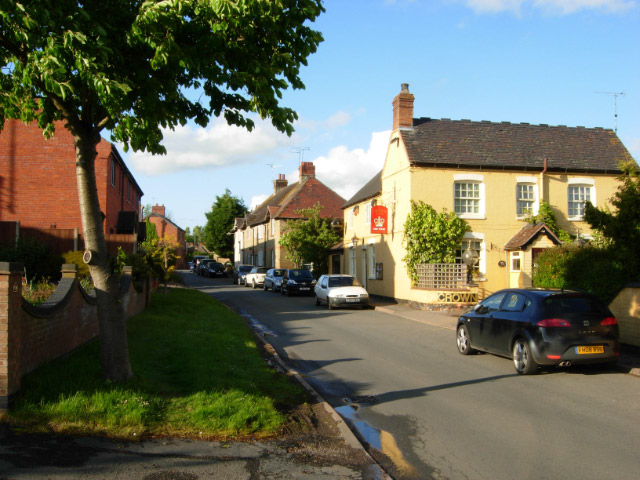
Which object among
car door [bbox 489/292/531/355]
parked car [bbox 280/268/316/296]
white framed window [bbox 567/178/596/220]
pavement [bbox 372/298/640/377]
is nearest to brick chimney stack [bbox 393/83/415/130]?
white framed window [bbox 567/178/596/220]

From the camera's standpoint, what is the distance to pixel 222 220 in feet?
253

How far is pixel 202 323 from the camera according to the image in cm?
1470

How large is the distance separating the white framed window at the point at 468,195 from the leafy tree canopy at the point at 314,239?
1589 centimetres

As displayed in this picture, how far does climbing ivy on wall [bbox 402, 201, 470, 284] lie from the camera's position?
23531 mm

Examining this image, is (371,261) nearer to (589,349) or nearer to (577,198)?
(577,198)

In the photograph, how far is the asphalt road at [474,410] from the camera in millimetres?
5660

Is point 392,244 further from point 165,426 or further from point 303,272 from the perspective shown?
point 165,426

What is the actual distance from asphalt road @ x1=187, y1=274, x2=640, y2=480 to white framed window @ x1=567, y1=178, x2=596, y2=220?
14711 millimetres

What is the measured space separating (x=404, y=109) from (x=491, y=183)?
16.7 feet

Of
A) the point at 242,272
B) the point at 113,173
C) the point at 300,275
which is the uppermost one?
the point at 113,173

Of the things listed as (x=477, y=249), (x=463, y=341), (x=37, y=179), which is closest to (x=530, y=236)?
(x=477, y=249)

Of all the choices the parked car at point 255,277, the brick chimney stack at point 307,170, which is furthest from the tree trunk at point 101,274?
the brick chimney stack at point 307,170

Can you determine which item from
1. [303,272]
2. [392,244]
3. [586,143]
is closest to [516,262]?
[392,244]

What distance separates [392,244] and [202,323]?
13.7 meters
